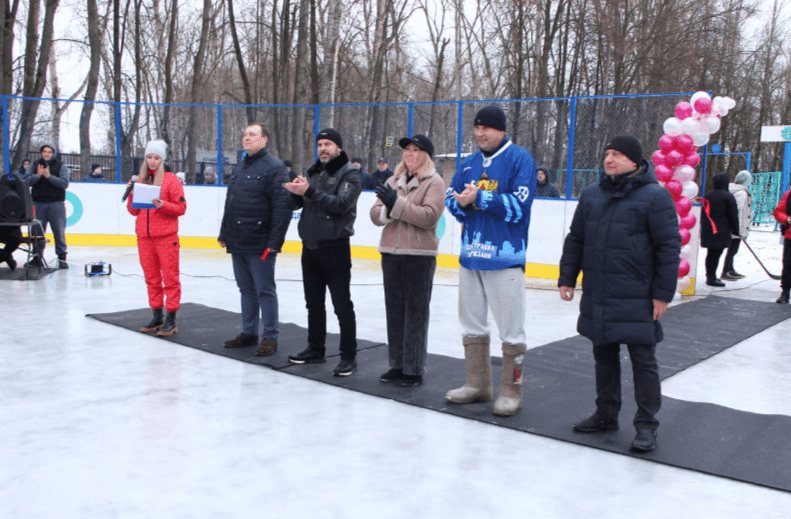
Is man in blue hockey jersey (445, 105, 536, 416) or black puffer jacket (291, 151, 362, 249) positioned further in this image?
black puffer jacket (291, 151, 362, 249)

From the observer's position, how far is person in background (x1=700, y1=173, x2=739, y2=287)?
10117 millimetres

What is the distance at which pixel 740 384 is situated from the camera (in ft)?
16.6

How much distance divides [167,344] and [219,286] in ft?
10.6

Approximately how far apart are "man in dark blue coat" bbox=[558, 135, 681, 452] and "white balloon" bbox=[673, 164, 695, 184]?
510 centimetres

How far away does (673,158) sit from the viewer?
8336 millimetres

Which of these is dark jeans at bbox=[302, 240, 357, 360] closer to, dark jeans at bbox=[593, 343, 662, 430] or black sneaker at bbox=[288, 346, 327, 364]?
black sneaker at bbox=[288, 346, 327, 364]

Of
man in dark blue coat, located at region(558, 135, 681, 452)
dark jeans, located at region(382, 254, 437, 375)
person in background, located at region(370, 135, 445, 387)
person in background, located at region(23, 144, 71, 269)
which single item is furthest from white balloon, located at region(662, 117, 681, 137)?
person in background, located at region(23, 144, 71, 269)

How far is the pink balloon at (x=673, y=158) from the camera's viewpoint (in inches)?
328

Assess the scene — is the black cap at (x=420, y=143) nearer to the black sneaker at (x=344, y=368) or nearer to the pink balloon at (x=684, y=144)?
the black sneaker at (x=344, y=368)

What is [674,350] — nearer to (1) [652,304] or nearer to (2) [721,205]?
(1) [652,304]

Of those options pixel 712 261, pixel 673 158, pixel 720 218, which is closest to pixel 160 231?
pixel 673 158

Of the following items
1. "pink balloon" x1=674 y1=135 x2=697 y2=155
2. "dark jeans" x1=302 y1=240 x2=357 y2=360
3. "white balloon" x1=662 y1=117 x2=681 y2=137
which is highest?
"white balloon" x1=662 y1=117 x2=681 y2=137

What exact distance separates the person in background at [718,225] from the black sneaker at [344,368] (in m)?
6.81

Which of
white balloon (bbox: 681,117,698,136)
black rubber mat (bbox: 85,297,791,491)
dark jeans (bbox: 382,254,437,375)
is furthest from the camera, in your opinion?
white balloon (bbox: 681,117,698,136)
